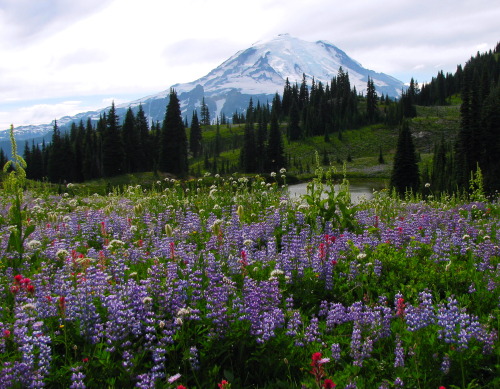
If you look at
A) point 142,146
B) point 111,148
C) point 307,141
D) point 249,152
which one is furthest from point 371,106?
point 111,148

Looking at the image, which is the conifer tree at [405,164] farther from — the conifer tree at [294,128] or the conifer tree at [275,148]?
the conifer tree at [294,128]

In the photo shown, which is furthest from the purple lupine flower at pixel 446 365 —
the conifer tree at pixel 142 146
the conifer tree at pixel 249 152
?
the conifer tree at pixel 249 152

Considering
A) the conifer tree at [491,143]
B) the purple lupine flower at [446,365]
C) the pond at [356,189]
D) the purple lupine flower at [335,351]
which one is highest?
the conifer tree at [491,143]

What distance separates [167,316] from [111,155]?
78851 mm

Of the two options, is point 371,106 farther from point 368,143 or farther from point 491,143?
point 491,143

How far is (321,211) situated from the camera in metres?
9.25

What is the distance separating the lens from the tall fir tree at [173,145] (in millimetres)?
78500

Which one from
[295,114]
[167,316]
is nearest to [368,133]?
[295,114]

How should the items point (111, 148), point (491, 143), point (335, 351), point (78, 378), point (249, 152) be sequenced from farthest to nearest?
point (249, 152)
point (111, 148)
point (491, 143)
point (335, 351)
point (78, 378)

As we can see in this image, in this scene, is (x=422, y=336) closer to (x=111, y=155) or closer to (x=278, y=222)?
(x=278, y=222)

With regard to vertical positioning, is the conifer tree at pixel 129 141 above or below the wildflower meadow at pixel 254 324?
above

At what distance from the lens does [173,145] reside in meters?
78.7

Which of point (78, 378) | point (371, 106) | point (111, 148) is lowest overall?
point (78, 378)

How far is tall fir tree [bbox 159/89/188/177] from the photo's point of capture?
7850cm
